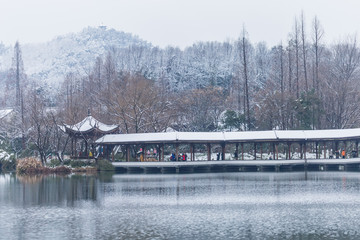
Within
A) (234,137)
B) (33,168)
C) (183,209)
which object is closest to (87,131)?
(33,168)

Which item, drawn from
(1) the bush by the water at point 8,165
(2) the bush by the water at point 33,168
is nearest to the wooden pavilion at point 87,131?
(2) the bush by the water at point 33,168

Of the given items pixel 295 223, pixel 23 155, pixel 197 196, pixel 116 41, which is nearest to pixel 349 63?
pixel 23 155

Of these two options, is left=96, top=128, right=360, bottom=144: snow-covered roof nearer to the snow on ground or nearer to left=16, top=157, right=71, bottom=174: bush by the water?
left=16, top=157, right=71, bottom=174: bush by the water

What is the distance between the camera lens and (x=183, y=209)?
23234mm

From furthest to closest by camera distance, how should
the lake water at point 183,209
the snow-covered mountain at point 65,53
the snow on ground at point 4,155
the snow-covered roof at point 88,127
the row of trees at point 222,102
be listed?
the snow-covered mountain at point 65,53
the row of trees at point 222,102
the snow on ground at point 4,155
the snow-covered roof at point 88,127
the lake water at point 183,209

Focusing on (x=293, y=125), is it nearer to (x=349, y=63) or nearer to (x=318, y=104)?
(x=318, y=104)

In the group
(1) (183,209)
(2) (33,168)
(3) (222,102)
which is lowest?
(1) (183,209)

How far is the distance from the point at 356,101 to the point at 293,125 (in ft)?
23.4

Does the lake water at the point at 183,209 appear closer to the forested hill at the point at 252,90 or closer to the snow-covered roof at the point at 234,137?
the snow-covered roof at the point at 234,137

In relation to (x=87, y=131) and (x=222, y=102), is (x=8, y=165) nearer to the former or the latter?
(x=87, y=131)

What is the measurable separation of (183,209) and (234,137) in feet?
78.5

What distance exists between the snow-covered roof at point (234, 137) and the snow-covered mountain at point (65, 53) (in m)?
61.6

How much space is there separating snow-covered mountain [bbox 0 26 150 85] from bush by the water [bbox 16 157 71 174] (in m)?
62.0

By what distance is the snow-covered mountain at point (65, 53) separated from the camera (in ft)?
371
